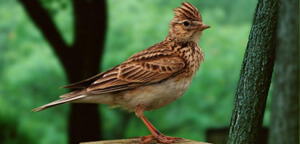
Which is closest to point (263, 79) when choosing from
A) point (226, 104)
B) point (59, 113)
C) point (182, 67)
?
point (182, 67)

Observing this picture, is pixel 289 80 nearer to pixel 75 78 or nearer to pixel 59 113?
pixel 75 78

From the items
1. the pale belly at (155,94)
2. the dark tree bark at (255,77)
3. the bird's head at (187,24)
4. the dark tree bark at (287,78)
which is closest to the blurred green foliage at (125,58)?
the bird's head at (187,24)

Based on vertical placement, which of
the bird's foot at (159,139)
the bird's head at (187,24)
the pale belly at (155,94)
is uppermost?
the bird's head at (187,24)

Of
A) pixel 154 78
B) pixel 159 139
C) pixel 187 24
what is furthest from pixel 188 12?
pixel 159 139

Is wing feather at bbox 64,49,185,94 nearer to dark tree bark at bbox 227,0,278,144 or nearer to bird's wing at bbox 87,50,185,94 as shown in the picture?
bird's wing at bbox 87,50,185,94

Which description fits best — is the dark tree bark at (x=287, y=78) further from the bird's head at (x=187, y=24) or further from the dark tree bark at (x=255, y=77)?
the bird's head at (x=187, y=24)

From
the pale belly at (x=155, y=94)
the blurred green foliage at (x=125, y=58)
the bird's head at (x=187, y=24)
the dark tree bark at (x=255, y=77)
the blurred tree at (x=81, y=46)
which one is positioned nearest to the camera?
the dark tree bark at (x=255, y=77)

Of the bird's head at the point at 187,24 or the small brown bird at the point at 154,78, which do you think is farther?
the bird's head at the point at 187,24

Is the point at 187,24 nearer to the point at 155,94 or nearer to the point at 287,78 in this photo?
the point at 155,94
